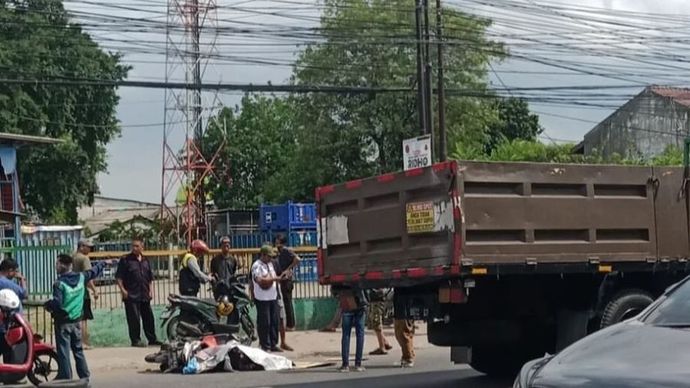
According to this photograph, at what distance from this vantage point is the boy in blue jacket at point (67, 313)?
1335 centimetres

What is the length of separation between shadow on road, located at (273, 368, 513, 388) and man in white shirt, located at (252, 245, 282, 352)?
3.41m

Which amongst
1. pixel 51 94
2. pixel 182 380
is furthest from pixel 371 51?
pixel 182 380

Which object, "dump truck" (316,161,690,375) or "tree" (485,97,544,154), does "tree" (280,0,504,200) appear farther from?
"dump truck" (316,161,690,375)

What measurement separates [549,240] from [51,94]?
42.4m

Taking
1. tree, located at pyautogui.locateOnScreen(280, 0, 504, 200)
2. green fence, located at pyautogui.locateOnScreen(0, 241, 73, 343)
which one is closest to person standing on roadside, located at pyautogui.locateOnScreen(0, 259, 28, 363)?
green fence, located at pyautogui.locateOnScreen(0, 241, 73, 343)

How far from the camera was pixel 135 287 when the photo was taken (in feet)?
61.2

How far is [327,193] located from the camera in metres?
13.4

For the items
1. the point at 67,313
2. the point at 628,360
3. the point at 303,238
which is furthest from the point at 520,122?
the point at 628,360

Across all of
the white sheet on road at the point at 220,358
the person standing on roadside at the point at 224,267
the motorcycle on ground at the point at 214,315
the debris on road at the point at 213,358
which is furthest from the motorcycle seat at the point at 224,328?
the person standing on roadside at the point at 224,267

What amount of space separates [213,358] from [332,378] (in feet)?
6.38

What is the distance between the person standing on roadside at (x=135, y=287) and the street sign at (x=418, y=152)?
459 centimetres

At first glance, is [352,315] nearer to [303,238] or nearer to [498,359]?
[498,359]

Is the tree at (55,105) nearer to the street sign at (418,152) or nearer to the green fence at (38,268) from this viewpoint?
the green fence at (38,268)

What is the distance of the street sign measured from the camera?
63.5 feet
